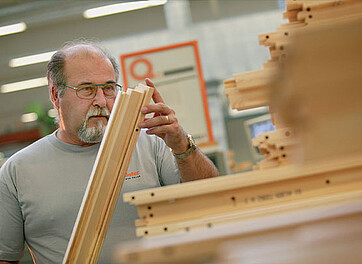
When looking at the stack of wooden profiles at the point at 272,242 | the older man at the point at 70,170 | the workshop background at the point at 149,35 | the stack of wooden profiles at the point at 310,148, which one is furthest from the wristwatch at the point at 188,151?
the workshop background at the point at 149,35

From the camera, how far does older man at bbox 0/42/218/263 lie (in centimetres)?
204

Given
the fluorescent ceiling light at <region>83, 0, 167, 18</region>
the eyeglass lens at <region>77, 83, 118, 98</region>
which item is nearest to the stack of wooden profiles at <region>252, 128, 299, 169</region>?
the eyeglass lens at <region>77, 83, 118, 98</region>

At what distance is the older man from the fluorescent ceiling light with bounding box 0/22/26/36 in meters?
4.55

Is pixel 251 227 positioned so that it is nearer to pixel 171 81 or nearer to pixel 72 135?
pixel 72 135

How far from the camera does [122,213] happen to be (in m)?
2.07

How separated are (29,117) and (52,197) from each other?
443 centimetres

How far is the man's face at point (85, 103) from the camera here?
82.0 inches

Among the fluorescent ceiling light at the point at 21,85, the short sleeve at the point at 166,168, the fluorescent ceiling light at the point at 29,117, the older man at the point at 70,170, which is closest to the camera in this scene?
the older man at the point at 70,170

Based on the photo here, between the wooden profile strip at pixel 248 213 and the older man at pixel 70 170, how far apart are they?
0.59 m

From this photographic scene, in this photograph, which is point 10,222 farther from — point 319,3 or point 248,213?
point 319,3

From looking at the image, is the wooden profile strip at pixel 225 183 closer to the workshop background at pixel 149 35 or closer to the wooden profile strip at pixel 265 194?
the wooden profile strip at pixel 265 194

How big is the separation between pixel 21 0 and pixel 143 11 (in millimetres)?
1572

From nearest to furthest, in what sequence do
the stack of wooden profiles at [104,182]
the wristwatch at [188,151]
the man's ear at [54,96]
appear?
the stack of wooden profiles at [104,182] < the wristwatch at [188,151] < the man's ear at [54,96]

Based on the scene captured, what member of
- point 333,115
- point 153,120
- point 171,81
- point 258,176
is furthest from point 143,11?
point 333,115
